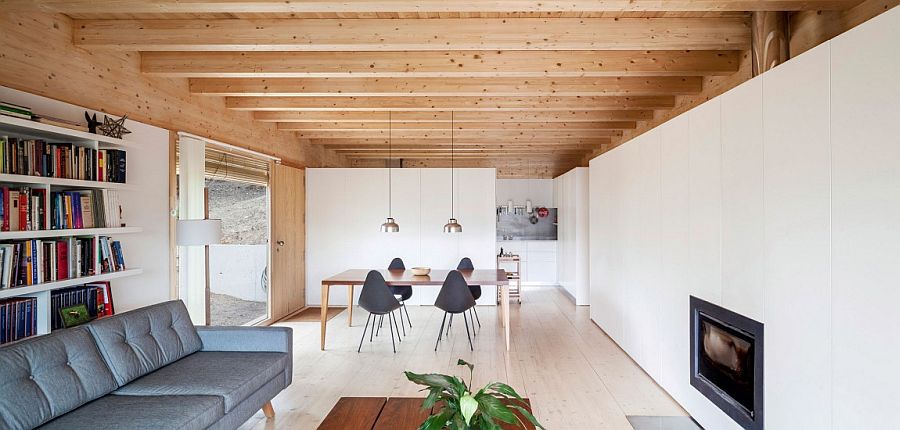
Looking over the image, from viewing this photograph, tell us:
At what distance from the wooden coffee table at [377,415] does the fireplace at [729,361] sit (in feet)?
4.25

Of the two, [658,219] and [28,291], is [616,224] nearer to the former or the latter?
[658,219]

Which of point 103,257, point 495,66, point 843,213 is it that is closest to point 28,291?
point 103,257

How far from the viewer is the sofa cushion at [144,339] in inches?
101

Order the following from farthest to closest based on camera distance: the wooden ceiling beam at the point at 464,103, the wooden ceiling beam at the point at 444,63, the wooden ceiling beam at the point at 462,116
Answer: the wooden ceiling beam at the point at 462,116, the wooden ceiling beam at the point at 464,103, the wooden ceiling beam at the point at 444,63

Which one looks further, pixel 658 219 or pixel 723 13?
pixel 658 219

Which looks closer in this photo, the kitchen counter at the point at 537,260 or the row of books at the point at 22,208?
the row of books at the point at 22,208

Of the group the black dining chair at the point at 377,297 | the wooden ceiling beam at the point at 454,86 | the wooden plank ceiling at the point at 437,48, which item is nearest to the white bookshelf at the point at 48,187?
the wooden plank ceiling at the point at 437,48

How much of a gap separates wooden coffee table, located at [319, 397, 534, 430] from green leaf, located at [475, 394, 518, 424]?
0.66 m

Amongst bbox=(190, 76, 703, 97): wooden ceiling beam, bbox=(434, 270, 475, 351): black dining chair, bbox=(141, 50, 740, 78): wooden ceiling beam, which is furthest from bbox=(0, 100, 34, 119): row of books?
bbox=(434, 270, 475, 351): black dining chair

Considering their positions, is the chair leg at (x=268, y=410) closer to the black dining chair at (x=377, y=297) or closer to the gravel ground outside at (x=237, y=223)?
the black dining chair at (x=377, y=297)

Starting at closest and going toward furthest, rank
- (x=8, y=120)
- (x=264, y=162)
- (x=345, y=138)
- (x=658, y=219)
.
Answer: (x=8, y=120) < (x=658, y=219) < (x=264, y=162) < (x=345, y=138)

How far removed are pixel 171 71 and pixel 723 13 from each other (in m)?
4.40

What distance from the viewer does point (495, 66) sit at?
378cm

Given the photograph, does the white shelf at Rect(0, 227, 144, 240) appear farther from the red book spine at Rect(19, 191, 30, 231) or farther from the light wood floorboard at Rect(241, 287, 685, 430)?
the light wood floorboard at Rect(241, 287, 685, 430)
